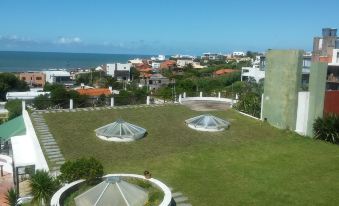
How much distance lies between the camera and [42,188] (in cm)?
1470

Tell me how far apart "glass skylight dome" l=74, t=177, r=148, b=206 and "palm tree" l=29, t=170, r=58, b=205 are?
151 cm

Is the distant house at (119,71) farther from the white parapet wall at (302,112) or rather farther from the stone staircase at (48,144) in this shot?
the white parapet wall at (302,112)

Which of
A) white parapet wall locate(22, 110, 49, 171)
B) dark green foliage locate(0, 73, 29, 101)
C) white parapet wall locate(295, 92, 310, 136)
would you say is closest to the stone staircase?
white parapet wall locate(22, 110, 49, 171)

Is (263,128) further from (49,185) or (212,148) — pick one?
(49,185)

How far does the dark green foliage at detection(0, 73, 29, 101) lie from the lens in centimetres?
8662

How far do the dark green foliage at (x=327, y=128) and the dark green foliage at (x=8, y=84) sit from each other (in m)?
76.6

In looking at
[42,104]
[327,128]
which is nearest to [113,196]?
[42,104]

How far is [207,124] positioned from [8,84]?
243ft

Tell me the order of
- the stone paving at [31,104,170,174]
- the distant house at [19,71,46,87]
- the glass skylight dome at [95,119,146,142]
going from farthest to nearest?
the distant house at [19,71,46,87] < the glass skylight dome at [95,119,146,142] < the stone paving at [31,104,170,174]

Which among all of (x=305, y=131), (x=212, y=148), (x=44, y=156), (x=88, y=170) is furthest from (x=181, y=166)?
(x=305, y=131)

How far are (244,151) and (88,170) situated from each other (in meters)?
11.9

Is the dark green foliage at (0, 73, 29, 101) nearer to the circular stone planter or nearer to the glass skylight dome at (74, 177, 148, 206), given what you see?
the circular stone planter

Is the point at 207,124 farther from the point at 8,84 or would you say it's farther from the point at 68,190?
the point at 8,84

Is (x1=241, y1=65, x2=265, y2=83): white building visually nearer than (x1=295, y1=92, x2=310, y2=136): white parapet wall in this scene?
No
